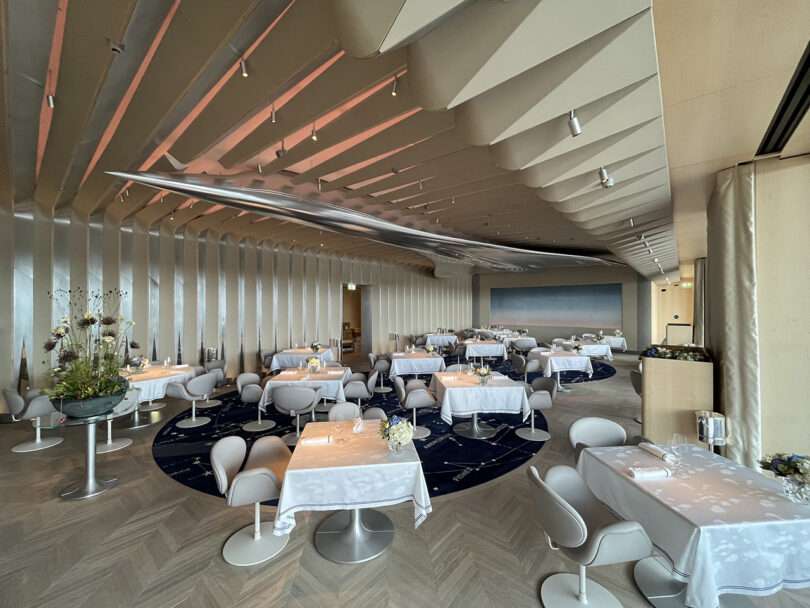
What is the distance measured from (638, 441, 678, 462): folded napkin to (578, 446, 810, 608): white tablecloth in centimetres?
30

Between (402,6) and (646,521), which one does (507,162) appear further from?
(646,521)

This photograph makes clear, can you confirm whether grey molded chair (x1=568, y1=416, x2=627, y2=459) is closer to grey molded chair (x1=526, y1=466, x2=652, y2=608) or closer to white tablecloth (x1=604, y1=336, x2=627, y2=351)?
Result: grey molded chair (x1=526, y1=466, x2=652, y2=608)

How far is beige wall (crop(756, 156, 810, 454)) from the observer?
3.42 meters

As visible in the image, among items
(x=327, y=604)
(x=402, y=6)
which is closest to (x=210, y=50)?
(x=402, y=6)

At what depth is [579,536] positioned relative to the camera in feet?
6.55

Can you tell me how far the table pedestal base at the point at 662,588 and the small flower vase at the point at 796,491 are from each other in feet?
2.89

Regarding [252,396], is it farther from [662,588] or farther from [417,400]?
[662,588]

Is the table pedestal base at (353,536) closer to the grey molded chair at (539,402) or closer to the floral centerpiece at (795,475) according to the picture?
the floral centerpiece at (795,475)

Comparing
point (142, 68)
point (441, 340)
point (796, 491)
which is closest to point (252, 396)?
point (142, 68)

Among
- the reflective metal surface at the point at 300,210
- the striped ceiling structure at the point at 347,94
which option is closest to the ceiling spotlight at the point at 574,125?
the striped ceiling structure at the point at 347,94

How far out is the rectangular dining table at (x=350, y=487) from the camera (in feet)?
8.22

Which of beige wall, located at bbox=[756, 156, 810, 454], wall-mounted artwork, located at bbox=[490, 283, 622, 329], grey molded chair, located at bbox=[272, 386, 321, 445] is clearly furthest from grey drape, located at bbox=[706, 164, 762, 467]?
wall-mounted artwork, located at bbox=[490, 283, 622, 329]

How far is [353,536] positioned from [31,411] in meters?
5.20

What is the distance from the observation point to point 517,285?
17.0 m
